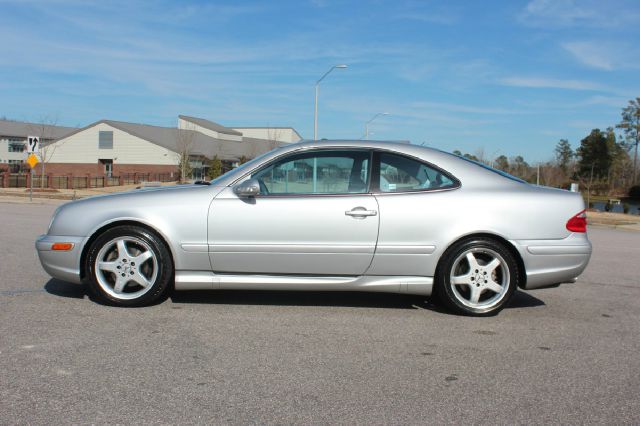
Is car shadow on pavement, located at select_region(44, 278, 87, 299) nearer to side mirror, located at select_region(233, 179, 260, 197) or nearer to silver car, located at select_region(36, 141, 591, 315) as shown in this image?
silver car, located at select_region(36, 141, 591, 315)

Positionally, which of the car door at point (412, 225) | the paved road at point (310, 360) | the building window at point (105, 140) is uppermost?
the building window at point (105, 140)

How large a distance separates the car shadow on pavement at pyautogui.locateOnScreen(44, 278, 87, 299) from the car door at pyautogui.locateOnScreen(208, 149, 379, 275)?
4.98ft

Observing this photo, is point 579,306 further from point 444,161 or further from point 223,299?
point 223,299

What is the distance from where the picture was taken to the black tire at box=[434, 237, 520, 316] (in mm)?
5254

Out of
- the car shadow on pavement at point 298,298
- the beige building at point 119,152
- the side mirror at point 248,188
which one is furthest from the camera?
the beige building at point 119,152

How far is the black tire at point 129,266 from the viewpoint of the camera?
17.0 feet

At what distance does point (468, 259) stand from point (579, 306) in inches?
59.3

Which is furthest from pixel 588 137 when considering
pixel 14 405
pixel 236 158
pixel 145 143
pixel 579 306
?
pixel 14 405

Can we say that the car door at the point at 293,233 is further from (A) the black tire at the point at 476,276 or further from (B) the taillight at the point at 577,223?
(B) the taillight at the point at 577,223

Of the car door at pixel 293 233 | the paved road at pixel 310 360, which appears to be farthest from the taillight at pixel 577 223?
the car door at pixel 293 233

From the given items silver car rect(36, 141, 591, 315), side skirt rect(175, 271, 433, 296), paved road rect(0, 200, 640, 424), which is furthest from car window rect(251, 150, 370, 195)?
paved road rect(0, 200, 640, 424)

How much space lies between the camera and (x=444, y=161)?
5.46 m

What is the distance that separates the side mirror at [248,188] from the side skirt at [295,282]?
699 millimetres

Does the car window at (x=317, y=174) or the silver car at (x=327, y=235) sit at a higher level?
the car window at (x=317, y=174)
